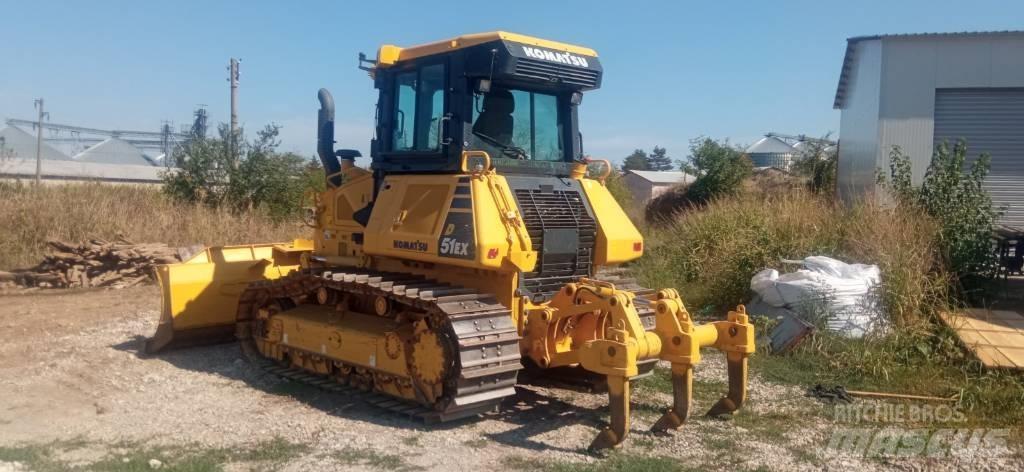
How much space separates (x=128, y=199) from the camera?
17.7 m

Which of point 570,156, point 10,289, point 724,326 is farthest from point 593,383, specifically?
point 10,289

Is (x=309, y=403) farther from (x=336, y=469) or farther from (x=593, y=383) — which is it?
(x=593, y=383)

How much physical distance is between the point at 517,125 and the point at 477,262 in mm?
1450

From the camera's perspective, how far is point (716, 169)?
27.8m

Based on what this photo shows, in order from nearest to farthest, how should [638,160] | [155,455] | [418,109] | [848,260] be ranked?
1. [155,455]
2. [418,109]
3. [848,260]
4. [638,160]

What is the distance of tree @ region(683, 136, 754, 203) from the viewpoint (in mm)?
27578

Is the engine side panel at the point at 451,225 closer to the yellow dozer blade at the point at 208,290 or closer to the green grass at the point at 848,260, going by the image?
the green grass at the point at 848,260

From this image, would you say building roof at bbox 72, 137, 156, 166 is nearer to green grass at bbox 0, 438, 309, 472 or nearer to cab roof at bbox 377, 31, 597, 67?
cab roof at bbox 377, 31, 597, 67

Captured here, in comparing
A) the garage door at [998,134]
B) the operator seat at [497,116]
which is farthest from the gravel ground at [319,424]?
the garage door at [998,134]

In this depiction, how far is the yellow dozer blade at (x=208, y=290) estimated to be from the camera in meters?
8.29

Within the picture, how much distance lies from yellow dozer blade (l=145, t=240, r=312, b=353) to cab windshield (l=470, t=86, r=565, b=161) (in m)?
3.03

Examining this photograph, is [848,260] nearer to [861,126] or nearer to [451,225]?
[451,225]

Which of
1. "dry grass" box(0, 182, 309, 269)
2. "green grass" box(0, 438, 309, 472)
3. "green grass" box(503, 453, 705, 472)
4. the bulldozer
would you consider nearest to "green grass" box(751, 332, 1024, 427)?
the bulldozer

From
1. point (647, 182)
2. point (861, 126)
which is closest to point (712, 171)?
point (861, 126)
